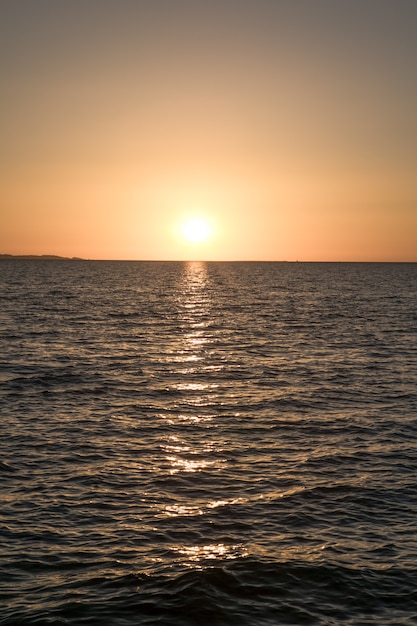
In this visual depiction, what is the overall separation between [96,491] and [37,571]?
531cm

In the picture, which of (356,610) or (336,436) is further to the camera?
(336,436)

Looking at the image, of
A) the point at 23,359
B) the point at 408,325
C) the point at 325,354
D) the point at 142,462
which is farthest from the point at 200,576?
the point at 408,325

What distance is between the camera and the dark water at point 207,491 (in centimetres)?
1496

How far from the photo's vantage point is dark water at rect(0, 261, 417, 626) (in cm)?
1496

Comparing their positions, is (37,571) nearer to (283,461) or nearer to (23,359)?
(283,461)

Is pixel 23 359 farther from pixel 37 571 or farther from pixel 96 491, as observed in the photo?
pixel 37 571

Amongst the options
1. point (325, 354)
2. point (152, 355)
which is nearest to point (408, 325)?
point (325, 354)

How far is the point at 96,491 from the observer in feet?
69.6

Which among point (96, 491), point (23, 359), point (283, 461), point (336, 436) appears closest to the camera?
point (96, 491)

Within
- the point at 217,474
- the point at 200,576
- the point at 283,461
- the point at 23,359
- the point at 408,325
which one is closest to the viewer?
the point at 200,576

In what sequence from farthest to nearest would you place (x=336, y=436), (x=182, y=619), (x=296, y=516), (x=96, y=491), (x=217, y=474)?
(x=336, y=436), (x=217, y=474), (x=96, y=491), (x=296, y=516), (x=182, y=619)

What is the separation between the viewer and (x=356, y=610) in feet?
Result: 48.0

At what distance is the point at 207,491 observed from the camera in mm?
21391

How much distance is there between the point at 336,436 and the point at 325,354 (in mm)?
23842
